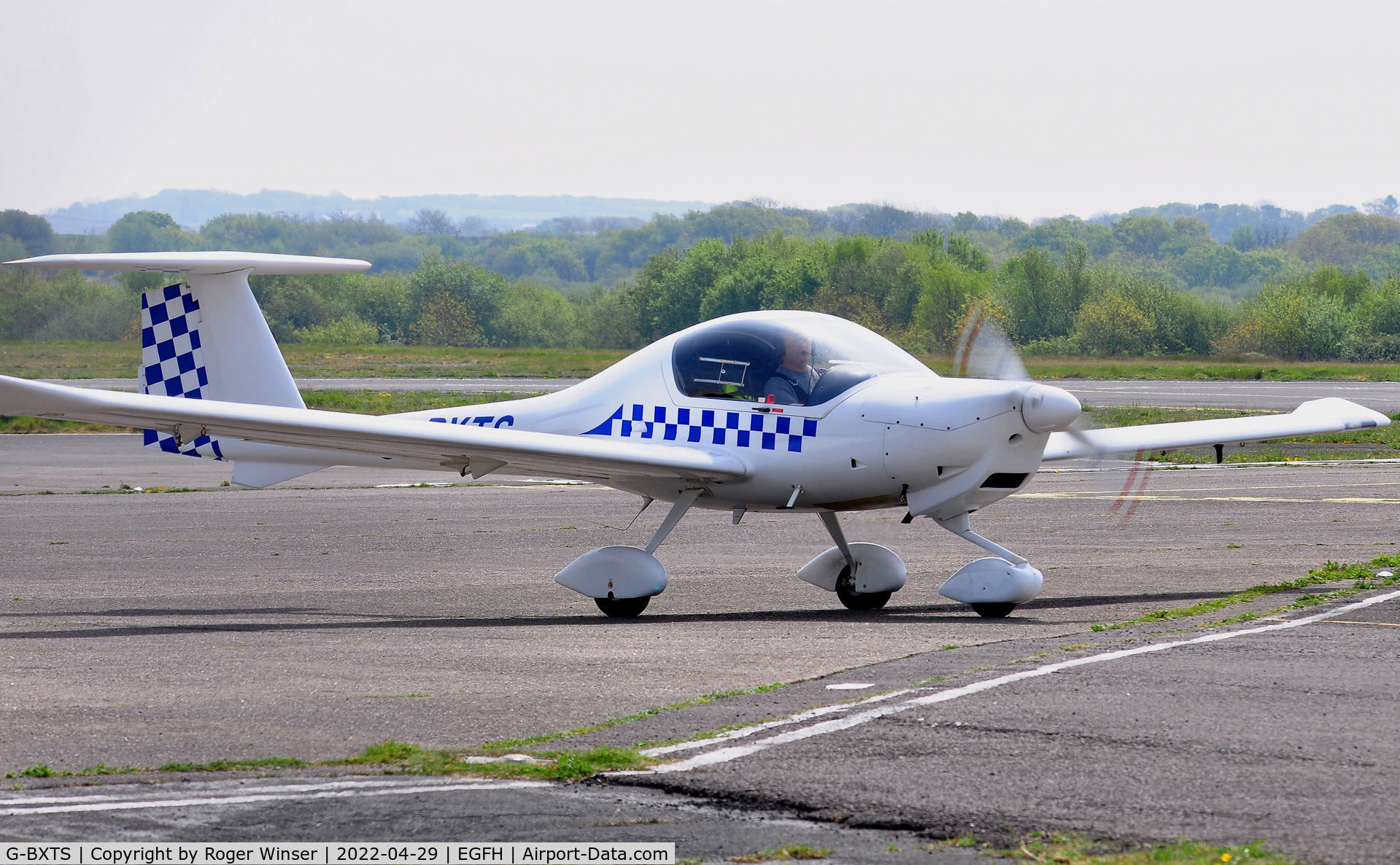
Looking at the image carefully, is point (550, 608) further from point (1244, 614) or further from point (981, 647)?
point (1244, 614)

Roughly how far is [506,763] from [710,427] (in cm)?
650

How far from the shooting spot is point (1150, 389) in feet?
184

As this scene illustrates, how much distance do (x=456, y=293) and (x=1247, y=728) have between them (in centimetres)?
11065

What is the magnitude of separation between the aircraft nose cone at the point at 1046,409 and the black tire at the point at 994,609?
139 cm

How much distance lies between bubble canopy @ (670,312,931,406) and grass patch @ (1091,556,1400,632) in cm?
283

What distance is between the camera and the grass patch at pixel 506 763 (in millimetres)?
6379

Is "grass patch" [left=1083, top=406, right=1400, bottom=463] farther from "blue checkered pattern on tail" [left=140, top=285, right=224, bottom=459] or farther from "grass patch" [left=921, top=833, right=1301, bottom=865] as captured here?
"grass patch" [left=921, top=833, right=1301, bottom=865]

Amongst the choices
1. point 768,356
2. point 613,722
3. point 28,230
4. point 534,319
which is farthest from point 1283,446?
point 534,319

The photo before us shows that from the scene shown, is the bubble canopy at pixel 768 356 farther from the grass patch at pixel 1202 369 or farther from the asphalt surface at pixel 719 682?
the grass patch at pixel 1202 369

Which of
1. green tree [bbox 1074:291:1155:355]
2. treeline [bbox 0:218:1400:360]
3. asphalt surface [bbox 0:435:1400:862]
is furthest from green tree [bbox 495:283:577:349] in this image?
asphalt surface [bbox 0:435:1400:862]

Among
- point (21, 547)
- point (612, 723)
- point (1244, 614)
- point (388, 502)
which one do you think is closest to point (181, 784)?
point (612, 723)

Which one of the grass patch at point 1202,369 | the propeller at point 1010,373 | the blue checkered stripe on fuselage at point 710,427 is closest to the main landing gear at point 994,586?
the propeller at point 1010,373

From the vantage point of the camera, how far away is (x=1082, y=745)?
6.75 meters

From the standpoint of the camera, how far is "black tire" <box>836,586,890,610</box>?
13055 mm
